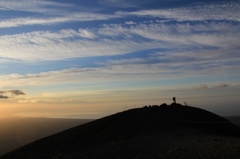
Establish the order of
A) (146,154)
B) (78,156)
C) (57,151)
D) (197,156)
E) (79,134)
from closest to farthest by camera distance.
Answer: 1. (197,156)
2. (146,154)
3. (78,156)
4. (57,151)
5. (79,134)

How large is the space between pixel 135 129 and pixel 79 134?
9.26 metres

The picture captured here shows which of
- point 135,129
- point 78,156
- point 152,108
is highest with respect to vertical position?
point 152,108

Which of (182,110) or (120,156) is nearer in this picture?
(120,156)

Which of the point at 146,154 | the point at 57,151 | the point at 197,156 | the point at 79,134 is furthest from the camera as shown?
the point at 79,134

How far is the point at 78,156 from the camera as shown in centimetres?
3522

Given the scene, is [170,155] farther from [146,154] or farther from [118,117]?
[118,117]

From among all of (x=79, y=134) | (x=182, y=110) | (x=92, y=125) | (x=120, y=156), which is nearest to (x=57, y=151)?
(x=79, y=134)

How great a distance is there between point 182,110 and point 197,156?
75.7 feet

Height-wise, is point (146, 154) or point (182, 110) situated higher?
point (182, 110)

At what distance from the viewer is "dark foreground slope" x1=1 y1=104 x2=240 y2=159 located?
30.4 meters

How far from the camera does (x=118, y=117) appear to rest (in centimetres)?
4956

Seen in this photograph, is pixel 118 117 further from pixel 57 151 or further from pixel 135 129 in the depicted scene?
pixel 57 151

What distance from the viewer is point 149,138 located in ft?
123

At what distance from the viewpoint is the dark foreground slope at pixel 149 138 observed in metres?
30.4
